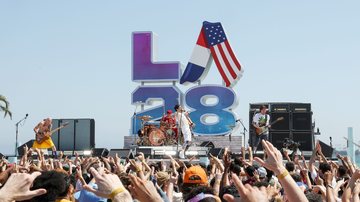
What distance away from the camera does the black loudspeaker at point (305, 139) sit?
21.3 metres

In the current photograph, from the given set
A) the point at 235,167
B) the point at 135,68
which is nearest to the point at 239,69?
the point at 135,68

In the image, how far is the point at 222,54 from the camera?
93.8 feet

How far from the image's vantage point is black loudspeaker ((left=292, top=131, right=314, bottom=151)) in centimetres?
2128

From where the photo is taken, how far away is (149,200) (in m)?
2.76

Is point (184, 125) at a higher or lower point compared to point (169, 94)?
lower

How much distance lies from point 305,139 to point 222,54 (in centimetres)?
838

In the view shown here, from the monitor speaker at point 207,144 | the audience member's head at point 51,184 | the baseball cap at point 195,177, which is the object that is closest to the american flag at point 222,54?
the monitor speaker at point 207,144

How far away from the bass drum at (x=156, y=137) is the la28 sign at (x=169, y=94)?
378 centimetres

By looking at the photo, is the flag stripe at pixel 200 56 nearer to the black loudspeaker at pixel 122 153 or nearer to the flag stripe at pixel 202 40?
the flag stripe at pixel 202 40

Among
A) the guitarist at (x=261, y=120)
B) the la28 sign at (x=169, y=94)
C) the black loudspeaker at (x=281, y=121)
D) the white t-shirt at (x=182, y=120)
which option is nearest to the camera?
the guitarist at (x=261, y=120)

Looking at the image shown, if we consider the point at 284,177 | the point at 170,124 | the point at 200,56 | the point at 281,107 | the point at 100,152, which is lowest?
the point at 100,152

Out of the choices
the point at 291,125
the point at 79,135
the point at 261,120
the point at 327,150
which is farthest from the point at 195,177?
the point at 79,135

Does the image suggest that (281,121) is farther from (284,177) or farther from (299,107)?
(284,177)

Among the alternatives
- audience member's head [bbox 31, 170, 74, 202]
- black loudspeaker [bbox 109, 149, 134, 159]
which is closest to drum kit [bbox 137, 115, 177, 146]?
black loudspeaker [bbox 109, 149, 134, 159]
